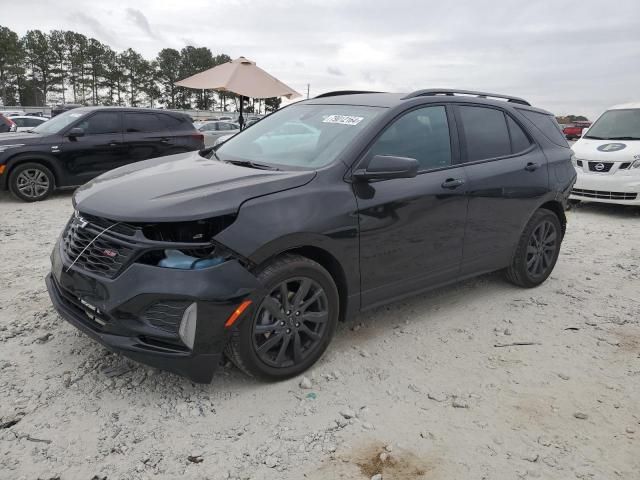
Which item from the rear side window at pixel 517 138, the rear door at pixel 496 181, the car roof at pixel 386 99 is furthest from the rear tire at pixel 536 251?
the car roof at pixel 386 99

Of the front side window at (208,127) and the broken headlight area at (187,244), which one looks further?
the front side window at (208,127)

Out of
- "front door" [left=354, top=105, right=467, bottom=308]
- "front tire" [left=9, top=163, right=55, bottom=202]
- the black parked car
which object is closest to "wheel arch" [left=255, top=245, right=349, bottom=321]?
the black parked car

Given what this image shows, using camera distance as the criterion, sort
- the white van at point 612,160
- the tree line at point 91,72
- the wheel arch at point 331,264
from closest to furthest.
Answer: the wheel arch at point 331,264
the white van at point 612,160
the tree line at point 91,72

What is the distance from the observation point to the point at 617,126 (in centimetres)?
916

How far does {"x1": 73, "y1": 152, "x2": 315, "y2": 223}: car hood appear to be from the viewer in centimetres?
263

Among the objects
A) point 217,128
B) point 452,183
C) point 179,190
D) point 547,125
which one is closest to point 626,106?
point 547,125

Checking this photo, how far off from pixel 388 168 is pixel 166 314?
1.54 m

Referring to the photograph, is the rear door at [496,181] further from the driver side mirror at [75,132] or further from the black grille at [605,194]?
the driver side mirror at [75,132]

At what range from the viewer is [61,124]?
8656 mm

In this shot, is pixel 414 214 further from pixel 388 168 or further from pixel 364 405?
pixel 364 405

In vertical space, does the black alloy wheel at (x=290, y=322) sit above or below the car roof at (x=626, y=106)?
below

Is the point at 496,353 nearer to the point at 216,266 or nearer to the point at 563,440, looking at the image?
the point at 563,440

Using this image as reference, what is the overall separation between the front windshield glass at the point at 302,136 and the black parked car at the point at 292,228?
2cm

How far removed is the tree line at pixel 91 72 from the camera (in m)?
65.7
